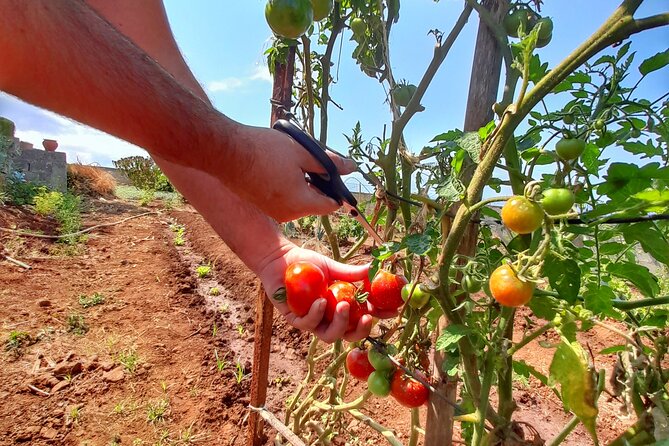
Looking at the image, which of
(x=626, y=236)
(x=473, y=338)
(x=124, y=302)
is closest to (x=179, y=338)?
(x=124, y=302)

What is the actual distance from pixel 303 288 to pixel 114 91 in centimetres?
59

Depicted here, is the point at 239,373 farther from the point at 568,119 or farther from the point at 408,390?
the point at 568,119

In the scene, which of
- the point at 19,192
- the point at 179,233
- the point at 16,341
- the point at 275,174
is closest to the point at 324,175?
the point at 275,174

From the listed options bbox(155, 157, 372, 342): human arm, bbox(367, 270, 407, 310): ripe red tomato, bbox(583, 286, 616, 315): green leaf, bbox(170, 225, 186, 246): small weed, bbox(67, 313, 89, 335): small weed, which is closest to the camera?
bbox(583, 286, 616, 315): green leaf

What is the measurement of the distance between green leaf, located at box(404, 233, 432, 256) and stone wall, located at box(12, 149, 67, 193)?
10.8m

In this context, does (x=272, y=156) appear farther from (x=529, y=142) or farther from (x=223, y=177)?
(x=529, y=142)

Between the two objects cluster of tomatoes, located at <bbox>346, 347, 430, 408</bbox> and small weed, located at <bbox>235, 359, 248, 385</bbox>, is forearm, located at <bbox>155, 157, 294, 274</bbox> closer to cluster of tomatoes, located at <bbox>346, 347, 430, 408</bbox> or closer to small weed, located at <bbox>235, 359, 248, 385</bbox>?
cluster of tomatoes, located at <bbox>346, 347, 430, 408</bbox>

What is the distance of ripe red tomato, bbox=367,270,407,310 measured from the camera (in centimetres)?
102

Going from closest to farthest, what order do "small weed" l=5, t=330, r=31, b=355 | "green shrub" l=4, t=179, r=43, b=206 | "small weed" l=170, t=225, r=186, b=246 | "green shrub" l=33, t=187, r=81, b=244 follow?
"small weed" l=5, t=330, r=31, b=355 < "small weed" l=170, t=225, r=186, b=246 < "green shrub" l=33, t=187, r=81, b=244 < "green shrub" l=4, t=179, r=43, b=206

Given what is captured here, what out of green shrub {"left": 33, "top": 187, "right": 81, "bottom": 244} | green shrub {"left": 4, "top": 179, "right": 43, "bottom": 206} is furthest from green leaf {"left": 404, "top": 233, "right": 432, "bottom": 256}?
green shrub {"left": 4, "top": 179, "right": 43, "bottom": 206}

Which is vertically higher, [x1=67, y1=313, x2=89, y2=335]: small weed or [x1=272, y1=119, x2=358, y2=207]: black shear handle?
[x1=272, y1=119, x2=358, y2=207]: black shear handle

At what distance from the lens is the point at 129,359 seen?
2.70m

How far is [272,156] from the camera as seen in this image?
0.89 meters

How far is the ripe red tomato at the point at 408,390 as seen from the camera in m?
1.09
